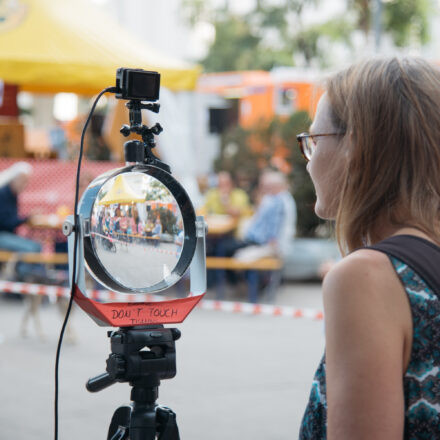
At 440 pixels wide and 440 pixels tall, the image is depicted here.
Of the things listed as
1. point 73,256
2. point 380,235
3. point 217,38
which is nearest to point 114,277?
point 73,256

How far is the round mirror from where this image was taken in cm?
154

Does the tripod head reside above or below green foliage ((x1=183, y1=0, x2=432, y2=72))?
below

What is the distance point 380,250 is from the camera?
1213 mm

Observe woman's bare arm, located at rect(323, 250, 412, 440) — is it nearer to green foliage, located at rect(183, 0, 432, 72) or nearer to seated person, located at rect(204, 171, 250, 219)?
seated person, located at rect(204, 171, 250, 219)

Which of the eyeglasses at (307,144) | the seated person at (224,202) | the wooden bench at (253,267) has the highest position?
the seated person at (224,202)

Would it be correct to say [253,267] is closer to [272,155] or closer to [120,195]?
[272,155]

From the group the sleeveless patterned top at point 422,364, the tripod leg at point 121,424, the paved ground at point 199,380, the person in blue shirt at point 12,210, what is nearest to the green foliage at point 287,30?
the person in blue shirt at point 12,210

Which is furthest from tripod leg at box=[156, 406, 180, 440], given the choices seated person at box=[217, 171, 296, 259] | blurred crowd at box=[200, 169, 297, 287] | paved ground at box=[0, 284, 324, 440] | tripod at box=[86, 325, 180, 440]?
→ seated person at box=[217, 171, 296, 259]

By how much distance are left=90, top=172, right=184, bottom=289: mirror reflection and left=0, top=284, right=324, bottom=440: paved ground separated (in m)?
3.02

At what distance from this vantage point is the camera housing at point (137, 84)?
1.62 m

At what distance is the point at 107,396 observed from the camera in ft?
17.3

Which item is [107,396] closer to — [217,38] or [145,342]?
[145,342]

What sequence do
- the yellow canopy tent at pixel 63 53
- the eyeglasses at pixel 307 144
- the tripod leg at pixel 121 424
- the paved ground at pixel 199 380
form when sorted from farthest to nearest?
the yellow canopy tent at pixel 63 53 → the paved ground at pixel 199 380 → the tripod leg at pixel 121 424 → the eyeglasses at pixel 307 144

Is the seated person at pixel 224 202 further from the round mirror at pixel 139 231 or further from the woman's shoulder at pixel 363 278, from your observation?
the woman's shoulder at pixel 363 278
